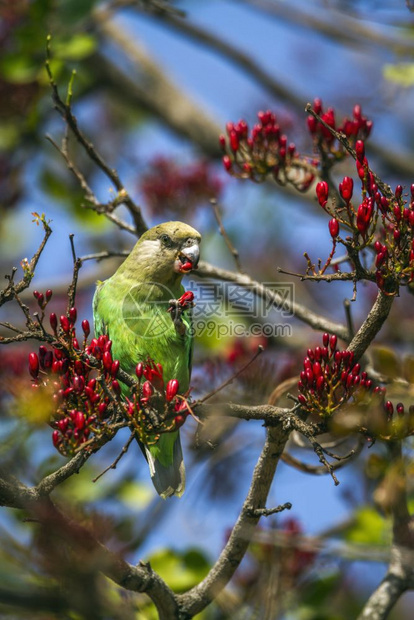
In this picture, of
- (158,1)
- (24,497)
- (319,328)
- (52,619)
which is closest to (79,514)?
(52,619)

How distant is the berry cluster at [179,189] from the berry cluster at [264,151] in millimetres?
2424

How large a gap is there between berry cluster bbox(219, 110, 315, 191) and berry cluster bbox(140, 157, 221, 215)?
242 centimetres

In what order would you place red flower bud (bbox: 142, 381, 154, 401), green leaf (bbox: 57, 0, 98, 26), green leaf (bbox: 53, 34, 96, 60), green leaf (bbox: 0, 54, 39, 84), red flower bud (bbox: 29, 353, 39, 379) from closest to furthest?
red flower bud (bbox: 29, 353, 39, 379)
red flower bud (bbox: 142, 381, 154, 401)
green leaf (bbox: 53, 34, 96, 60)
green leaf (bbox: 57, 0, 98, 26)
green leaf (bbox: 0, 54, 39, 84)

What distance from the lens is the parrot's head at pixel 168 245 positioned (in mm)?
4891

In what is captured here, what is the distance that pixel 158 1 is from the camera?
5.29 m

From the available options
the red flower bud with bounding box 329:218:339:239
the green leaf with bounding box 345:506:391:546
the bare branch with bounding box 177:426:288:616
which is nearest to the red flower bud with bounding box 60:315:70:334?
the bare branch with bounding box 177:426:288:616

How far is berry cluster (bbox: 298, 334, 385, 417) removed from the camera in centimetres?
297

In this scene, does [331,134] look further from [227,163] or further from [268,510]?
[268,510]

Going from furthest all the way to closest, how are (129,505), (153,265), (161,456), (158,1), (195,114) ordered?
(195,114)
(129,505)
(158,1)
(153,265)
(161,456)

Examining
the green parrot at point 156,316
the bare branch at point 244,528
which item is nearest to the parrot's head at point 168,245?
the green parrot at point 156,316

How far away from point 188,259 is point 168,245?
1.15 feet

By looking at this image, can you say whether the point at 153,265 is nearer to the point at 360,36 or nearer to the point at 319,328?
the point at 319,328

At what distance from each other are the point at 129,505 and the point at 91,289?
9.65 ft

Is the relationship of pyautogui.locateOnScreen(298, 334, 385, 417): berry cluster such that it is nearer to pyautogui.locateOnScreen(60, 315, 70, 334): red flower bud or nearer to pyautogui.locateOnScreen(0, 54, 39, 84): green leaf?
pyautogui.locateOnScreen(60, 315, 70, 334): red flower bud
